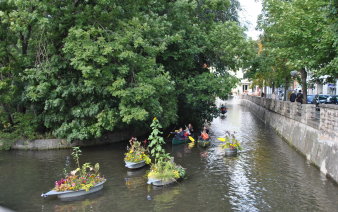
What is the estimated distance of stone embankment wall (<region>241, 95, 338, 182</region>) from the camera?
48.6ft

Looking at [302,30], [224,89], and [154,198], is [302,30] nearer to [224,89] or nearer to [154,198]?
[224,89]

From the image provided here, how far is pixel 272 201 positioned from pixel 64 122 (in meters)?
14.4

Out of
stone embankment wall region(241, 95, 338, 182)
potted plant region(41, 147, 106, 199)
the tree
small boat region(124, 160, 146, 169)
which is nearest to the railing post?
stone embankment wall region(241, 95, 338, 182)

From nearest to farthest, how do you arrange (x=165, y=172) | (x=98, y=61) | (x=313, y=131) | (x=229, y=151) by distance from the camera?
(x=165, y=172) → (x=313, y=131) → (x=98, y=61) → (x=229, y=151)

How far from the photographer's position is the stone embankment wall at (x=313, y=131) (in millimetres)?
14816

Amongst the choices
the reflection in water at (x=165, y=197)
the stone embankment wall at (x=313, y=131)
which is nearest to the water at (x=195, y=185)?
the reflection in water at (x=165, y=197)

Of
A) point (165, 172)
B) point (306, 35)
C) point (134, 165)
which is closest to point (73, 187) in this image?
point (165, 172)

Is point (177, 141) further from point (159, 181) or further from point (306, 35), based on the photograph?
point (306, 35)

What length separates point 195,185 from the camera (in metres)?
14.2

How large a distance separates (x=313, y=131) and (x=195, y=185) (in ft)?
25.5

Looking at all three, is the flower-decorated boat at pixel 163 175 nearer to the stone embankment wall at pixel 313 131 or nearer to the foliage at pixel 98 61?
the foliage at pixel 98 61

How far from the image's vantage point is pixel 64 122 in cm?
2208

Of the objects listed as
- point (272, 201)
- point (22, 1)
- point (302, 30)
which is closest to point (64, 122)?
point (22, 1)

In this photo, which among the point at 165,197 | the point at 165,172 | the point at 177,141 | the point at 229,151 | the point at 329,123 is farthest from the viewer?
the point at 177,141
